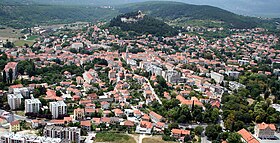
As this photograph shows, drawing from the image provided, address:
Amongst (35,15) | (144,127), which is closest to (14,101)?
(144,127)

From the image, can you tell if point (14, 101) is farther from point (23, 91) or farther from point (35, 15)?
point (35, 15)

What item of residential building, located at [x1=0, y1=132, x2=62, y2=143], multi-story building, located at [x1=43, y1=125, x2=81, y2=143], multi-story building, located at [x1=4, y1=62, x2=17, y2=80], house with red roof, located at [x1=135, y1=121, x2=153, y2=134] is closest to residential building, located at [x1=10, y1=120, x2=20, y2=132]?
residential building, located at [x1=0, y1=132, x2=62, y2=143]

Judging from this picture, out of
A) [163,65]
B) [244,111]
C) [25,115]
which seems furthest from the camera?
[163,65]

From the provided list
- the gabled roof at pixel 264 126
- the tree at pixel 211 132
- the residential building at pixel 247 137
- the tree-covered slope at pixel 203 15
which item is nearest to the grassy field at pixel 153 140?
the tree at pixel 211 132

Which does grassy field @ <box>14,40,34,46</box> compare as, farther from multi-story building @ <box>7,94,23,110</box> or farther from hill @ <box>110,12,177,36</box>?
multi-story building @ <box>7,94,23,110</box>

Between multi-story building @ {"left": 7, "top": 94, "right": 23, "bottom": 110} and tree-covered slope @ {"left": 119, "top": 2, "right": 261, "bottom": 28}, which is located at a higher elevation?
tree-covered slope @ {"left": 119, "top": 2, "right": 261, "bottom": 28}

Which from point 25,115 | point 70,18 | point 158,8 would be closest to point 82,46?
point 25,115

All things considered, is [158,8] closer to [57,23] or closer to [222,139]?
[57,23]
